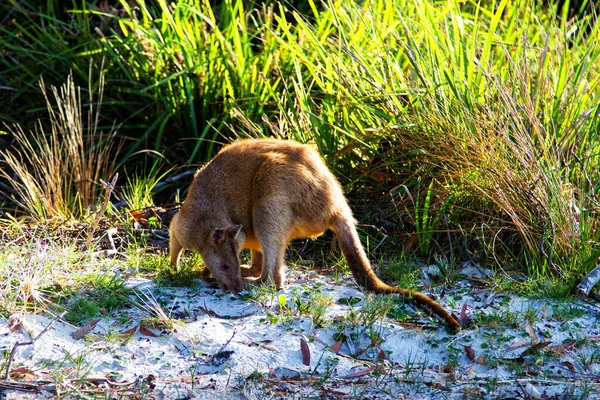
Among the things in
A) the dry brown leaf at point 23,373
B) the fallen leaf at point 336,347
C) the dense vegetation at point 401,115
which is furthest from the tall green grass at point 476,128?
the dry brown leaf at point 23,373

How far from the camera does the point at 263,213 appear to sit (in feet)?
17.1

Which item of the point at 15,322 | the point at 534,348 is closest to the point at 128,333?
the point at 15,322

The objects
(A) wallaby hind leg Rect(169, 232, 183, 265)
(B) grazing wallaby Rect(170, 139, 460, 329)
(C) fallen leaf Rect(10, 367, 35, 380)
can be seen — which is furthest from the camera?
(A) wallaby hind leg Rect(169, 232, 183, 265)

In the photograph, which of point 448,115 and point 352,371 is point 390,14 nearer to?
point 448,115

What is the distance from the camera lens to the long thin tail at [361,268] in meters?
4.85

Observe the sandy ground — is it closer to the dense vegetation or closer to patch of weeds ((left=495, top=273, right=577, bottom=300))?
patch of weeds ((left=495, top=273, right=577, bottom=300))

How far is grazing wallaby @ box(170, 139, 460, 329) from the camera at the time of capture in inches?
203

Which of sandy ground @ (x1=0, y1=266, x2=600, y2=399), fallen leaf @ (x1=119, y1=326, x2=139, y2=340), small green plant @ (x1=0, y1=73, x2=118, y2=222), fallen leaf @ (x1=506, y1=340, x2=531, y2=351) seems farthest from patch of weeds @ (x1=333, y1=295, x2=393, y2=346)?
small green plant @ (x1=0, y1=73, x2=118, y2=222)

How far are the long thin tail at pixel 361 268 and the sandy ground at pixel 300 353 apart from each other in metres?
0.10

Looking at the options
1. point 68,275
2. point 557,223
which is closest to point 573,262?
point 557,223

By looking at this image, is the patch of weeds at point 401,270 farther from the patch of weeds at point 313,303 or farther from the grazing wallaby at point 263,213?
the patch of weeds at point 313,303

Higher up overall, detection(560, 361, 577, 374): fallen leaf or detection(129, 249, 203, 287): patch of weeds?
detection(560, 361, 577, 374): fallen leaf

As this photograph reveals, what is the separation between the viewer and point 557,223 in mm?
5273

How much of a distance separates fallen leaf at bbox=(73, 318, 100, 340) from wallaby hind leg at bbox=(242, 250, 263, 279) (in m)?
1.35
